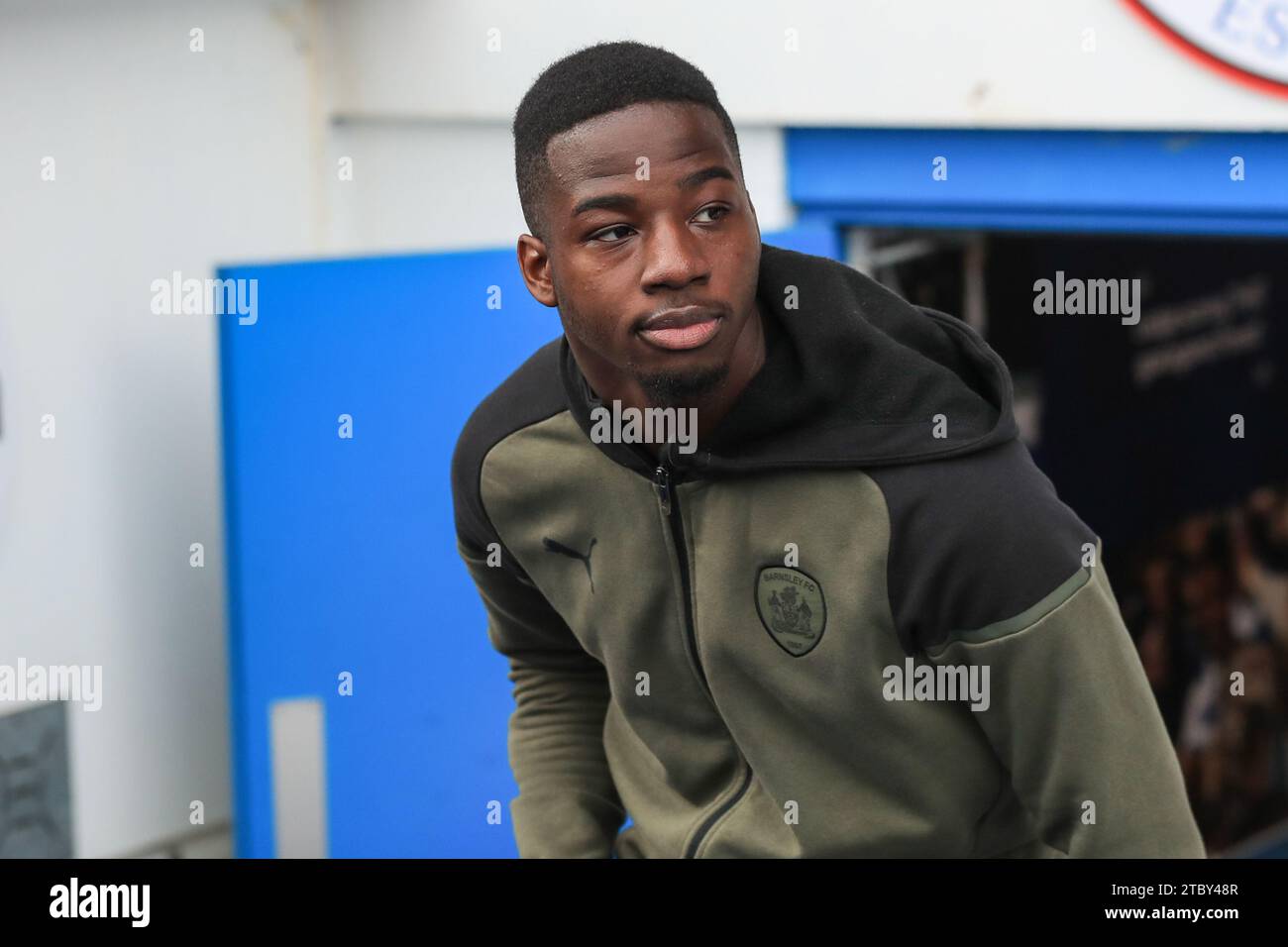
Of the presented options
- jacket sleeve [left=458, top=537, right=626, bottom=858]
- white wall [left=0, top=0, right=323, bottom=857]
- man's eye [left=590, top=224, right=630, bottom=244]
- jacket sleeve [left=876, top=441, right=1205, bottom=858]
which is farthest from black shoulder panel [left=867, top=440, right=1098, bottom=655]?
white wall [left=0, top=0, right=323, bottom=857]

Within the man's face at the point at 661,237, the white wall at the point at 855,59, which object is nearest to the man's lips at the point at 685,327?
the man's face at the point at 661,237

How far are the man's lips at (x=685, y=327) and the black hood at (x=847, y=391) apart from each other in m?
0.10

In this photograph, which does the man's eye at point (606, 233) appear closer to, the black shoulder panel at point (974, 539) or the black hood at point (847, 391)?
the black hood at point (847, 391)

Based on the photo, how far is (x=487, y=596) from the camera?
71.1 inches

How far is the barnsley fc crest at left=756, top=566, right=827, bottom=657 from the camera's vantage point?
1.44 m

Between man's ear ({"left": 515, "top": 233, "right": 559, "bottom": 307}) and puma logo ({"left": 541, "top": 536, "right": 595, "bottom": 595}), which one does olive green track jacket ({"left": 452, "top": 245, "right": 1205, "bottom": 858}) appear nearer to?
puma logo ({"left": 541, "top": 536, "right": 595, "bottom": 595})

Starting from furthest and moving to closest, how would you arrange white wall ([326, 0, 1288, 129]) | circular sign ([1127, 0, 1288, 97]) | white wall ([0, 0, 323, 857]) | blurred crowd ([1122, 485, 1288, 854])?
blurred crowd ([1122, 485, 1288, 854])
white wall ([0, 0, 323, 857])
white wall ([326, 0, 1288, 129])
circular sign ([1127, 0, 1288, 97])

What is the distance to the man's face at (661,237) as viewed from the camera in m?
1.31

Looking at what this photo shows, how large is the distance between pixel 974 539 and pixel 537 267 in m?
0.47

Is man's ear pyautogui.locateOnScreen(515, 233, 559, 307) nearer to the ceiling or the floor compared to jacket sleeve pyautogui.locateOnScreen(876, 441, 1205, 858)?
nearer to the ceiling

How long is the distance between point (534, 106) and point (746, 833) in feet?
2.37

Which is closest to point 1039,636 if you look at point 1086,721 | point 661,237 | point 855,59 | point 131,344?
point 1086,721
